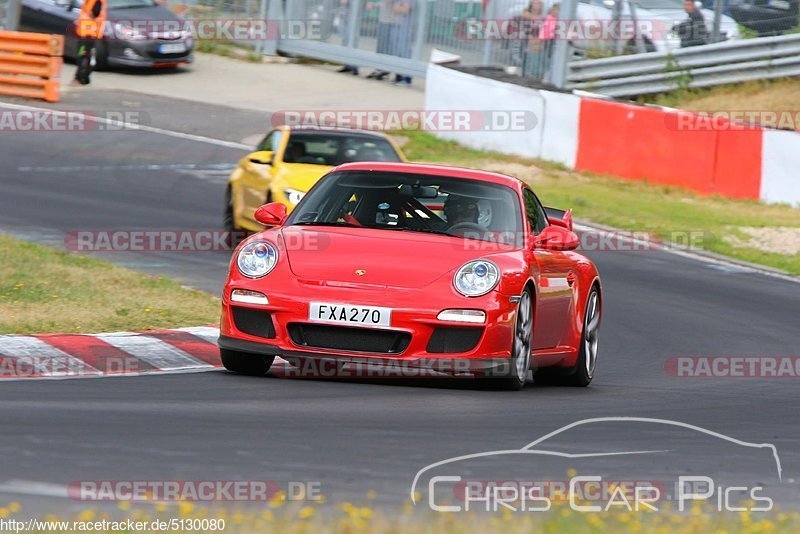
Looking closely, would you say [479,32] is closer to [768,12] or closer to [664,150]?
[768,12]

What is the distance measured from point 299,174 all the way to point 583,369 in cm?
558

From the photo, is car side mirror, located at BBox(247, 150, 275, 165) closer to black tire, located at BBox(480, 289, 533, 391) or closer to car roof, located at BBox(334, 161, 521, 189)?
car roof, located at BBox(334, 161, 521, 189)

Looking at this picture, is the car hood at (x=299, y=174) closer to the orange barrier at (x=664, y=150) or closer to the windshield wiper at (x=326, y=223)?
the windshield wiper at (x=326, y=223)

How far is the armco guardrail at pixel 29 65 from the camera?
2583cm

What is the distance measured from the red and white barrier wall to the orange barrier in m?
0.01

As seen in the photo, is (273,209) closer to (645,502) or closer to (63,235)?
(645,502)

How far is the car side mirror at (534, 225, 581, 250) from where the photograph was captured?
9422mm

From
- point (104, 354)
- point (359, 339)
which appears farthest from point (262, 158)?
point (359, 339)

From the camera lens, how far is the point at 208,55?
32.3 m

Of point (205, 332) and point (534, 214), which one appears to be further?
point (205, 332)

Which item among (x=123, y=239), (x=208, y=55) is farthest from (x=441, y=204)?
(x=208, y=55)

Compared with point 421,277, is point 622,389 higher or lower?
lower

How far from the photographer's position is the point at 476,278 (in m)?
8.52

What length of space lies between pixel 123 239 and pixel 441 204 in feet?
22.9
